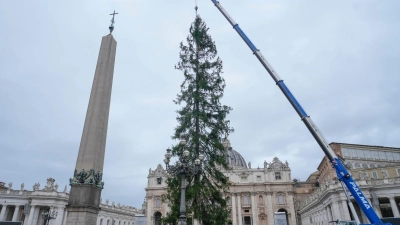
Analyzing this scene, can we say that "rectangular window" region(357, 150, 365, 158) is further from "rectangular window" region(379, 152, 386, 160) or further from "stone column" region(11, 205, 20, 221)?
"stone column" region(11, 205, 20, 221)

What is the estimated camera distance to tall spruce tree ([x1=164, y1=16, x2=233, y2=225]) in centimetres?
1814

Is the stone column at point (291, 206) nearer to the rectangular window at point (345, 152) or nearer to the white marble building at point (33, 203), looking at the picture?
the rectangular window at point (345, 152)

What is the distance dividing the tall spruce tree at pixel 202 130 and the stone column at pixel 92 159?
6.86m

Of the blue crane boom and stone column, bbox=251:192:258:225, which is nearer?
the blue crane boom

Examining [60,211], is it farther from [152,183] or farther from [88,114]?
[88,114]

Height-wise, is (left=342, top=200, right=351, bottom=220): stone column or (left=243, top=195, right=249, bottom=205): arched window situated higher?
(left=243, top=195, right=249, bottom=205): arched window

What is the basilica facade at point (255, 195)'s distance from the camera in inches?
2395

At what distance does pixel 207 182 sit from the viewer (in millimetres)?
19266

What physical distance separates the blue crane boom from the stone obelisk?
11.0 meters

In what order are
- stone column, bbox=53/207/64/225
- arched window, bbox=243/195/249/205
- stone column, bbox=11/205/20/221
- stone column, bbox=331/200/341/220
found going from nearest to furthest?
stone column, bbox=331/200/341/220 < stone column, bbox=53/207/64/225 < stone column, bbox=11/205/20/221 < arched window, bbox=243/195/249/205

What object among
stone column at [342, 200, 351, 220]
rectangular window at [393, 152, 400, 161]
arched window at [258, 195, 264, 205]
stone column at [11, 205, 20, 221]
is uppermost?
rectangular window at [393, 152, 400, 161]

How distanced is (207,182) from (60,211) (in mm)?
37426

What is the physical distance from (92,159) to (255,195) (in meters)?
56.0

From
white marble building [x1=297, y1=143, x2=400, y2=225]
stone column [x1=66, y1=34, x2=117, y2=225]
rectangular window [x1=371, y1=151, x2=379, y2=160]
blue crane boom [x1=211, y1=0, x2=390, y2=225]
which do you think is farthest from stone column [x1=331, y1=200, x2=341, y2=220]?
stone column [x1=66, y1=34, x2=117, y2=225]
